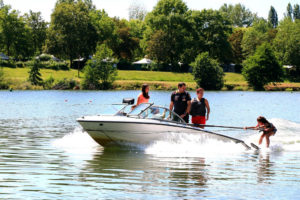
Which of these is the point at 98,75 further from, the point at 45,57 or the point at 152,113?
the point at 152,113

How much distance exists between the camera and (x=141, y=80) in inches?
3986

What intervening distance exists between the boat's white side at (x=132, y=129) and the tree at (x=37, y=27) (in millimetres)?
119161

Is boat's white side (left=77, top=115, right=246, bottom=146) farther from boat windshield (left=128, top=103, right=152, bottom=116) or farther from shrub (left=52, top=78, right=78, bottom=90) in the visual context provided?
shrub (left=52, top=78, right=78, bottom=90)

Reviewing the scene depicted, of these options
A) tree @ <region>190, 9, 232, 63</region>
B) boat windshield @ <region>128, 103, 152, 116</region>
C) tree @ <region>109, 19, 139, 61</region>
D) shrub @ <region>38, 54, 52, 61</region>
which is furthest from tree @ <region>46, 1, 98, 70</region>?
boat windshield @ <region>128, 103, 152, 116</region>

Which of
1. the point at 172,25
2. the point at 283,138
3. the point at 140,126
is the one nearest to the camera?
the point at 140,126

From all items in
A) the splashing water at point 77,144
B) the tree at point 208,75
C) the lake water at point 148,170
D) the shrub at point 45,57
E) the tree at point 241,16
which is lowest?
the splashing water at point 77,144

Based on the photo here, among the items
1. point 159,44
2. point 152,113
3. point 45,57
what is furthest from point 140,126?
point 45,57

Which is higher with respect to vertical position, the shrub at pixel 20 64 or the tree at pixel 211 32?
the tree at pixel 211 32

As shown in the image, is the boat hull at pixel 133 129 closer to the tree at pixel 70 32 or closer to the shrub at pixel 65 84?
the shrub at pixel 65 84

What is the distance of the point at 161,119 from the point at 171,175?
3890 millimetres

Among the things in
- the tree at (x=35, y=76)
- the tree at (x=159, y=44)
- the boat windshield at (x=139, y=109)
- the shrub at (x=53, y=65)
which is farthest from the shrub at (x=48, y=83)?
the boat windshield at (x=139, y=109)

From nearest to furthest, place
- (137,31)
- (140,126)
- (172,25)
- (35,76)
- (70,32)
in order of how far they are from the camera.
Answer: (140,126) → (35,76) → (70,32) → (172,25) → (137,31)

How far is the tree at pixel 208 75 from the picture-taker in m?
96.8

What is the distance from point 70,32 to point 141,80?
22.7 metres
